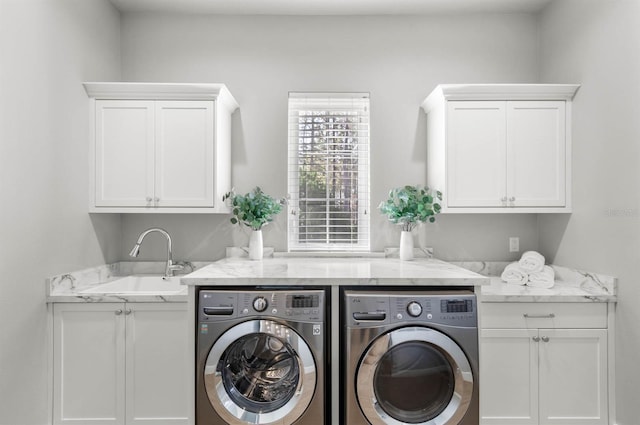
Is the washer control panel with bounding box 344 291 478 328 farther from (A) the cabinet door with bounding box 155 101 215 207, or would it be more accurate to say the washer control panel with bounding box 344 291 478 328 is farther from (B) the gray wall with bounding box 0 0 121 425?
(B) the gray wall with bounding box 0 0 121 425

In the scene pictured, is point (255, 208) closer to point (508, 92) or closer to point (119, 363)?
point (119, 363)

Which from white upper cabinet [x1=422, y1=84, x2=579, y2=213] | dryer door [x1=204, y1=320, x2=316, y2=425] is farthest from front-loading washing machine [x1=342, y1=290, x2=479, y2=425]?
white upper cabinet [x1=422, y1=84, x2=579, y2=213]

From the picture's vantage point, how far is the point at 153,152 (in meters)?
2.76

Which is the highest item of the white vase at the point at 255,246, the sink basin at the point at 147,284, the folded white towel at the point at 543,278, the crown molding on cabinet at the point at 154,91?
the crown molding on cabinet at the point at 154,91

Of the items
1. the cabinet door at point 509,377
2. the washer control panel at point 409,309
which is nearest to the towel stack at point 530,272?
the cabinet door at point 509,377

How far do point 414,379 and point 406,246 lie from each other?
3.39ft

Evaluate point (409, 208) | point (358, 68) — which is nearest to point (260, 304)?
point (409, 208)

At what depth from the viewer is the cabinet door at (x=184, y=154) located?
2.76m

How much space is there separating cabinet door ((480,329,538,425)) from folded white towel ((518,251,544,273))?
497 mm

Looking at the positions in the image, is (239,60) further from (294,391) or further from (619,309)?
(619,309)

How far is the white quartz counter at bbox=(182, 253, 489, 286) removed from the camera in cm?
211

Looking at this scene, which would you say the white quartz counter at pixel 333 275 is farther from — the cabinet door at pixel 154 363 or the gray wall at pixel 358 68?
the gray wall at pixel 358 68

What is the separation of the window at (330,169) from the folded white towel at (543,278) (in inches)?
44.6

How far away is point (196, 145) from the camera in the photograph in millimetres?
2764
